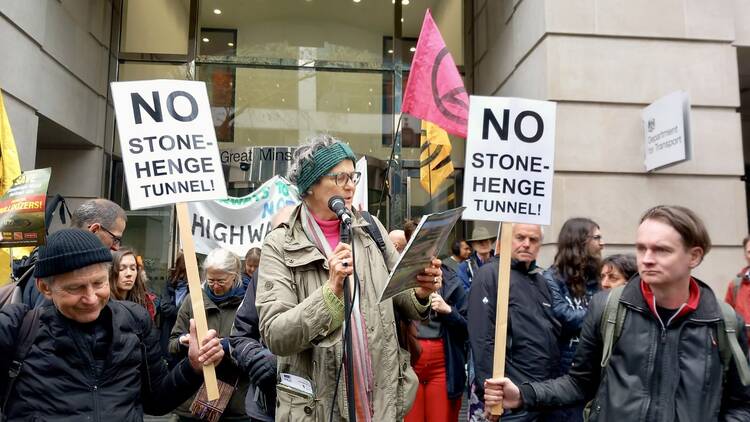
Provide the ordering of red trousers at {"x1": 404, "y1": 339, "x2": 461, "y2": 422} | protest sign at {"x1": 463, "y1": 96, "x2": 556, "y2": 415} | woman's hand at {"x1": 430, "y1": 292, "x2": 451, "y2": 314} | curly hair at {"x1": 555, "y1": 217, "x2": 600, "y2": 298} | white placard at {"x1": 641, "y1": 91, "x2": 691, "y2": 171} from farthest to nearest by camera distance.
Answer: white placard at {"x1": 641, "y1": 91, "x2": 691, "y2": 171} → red trousers at {"x1": 404, "y1": 339, "x2": 461, "y2": 422} → woman's hand at {"x1": 430, "y1": 292, "x2": 451, "y2": 314} → curly hair at {"x1": 555, "y1": 217, "x2": 600, "y2": 298} → protest sign at {"x1": 463, "y1": 96, "x2": 556, "y2": 415}

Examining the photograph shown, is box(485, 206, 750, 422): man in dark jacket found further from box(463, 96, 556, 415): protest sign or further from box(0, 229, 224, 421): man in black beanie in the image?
box(0, 229, 224, 421): man in black beanie

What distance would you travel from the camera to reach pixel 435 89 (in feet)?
19.2

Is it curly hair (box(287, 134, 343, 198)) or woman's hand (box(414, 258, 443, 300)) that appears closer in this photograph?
woman's hand (box(414, 258, 443, 300))

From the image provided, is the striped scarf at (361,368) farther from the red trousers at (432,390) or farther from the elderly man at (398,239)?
the elderly man at (398,239)

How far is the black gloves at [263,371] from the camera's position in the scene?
308cm

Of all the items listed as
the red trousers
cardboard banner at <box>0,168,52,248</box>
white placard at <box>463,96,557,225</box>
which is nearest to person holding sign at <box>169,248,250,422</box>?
cardboard banner at <box>0,168,52,248</box>

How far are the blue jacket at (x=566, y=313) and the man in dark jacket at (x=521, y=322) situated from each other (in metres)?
0.04

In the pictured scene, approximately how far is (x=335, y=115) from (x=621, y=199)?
522 cm

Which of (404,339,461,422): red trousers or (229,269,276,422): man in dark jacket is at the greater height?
(229,269,276,422): man in dark jacket

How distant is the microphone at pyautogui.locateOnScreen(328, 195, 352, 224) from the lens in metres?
2.37

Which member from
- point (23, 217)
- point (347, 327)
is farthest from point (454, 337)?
point (23, 217)

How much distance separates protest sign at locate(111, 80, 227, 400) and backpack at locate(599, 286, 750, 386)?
6.37 ft

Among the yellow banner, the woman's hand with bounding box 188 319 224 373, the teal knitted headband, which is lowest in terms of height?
the woman's hand with bounding box 188 319 224 373

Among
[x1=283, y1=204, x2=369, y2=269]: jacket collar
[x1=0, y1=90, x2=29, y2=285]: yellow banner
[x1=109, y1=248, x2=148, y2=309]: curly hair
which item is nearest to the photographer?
[x1=283, y1=204, x2=369, y2=269]: jacket collar
